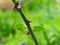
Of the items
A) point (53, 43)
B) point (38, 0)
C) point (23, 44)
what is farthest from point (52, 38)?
point (38, 0)

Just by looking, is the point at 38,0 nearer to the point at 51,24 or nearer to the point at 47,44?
the point at 51,24

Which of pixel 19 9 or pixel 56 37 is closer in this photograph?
pixel 19 9

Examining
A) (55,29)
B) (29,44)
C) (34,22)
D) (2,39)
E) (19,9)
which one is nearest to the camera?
(19,9)

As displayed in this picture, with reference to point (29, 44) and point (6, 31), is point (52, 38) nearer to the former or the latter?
point (29, 44)

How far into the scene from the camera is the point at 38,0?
147cm

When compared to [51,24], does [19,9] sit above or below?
above

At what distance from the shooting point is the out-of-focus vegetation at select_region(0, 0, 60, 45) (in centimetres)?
90

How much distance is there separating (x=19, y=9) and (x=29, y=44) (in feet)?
0.98

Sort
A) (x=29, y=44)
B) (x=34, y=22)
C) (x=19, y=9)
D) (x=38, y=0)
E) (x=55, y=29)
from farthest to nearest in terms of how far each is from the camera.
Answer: (x=38, y=0)
(x=34, y=22)
(x=55, y=29)
(x=29, y=44)
(x=19, y=9)

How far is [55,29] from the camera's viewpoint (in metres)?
1.04

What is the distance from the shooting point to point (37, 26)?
30.8 inches

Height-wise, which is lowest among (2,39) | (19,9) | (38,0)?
(2,39)

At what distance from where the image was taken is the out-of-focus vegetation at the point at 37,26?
90 centimetres

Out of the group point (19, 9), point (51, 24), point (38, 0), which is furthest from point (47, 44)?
point (38, 0)
